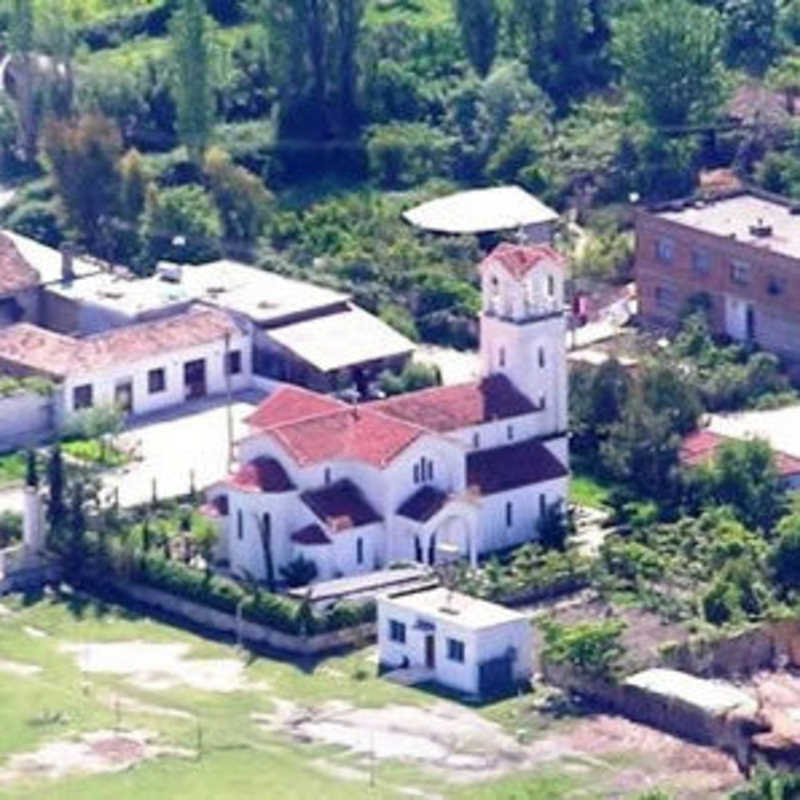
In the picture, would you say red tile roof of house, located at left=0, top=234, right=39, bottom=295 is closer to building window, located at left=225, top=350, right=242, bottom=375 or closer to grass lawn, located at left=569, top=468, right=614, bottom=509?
building window, located at left=225, top=350, right=242, bottom=375

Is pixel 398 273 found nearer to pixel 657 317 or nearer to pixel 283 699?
pixel 657 317

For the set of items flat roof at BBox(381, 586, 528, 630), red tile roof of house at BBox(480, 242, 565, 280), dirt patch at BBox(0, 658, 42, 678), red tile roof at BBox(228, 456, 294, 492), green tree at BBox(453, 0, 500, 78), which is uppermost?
red tile roof of house at BBox(480, 242, 565, 280)

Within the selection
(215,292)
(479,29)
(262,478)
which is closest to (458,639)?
(262,478)

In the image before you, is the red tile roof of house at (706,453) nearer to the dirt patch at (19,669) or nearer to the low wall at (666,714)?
the low wall at (666,714)

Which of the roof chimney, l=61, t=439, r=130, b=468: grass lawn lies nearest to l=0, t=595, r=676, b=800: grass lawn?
l=61, t=439, r=130, b=468: grass lawn

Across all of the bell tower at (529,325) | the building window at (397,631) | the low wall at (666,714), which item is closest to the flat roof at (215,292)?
the bell tower at (529,325)

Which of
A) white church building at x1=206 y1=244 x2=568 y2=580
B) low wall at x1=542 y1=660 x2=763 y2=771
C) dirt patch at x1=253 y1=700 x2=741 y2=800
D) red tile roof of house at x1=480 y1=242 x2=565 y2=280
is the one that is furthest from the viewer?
red tile roof of house at x1=480 y1=242 x2=565 y2=280

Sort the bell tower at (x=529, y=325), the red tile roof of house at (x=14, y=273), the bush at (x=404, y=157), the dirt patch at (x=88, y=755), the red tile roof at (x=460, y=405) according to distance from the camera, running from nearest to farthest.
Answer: the dirt patch at (x=88, y=755)
the red tile roof at (x=460, y=405)
the bell tower at (x=529, y=325)
the red tile roof of house at (x=14, y=273)
the bush at (x=404, y=157)
